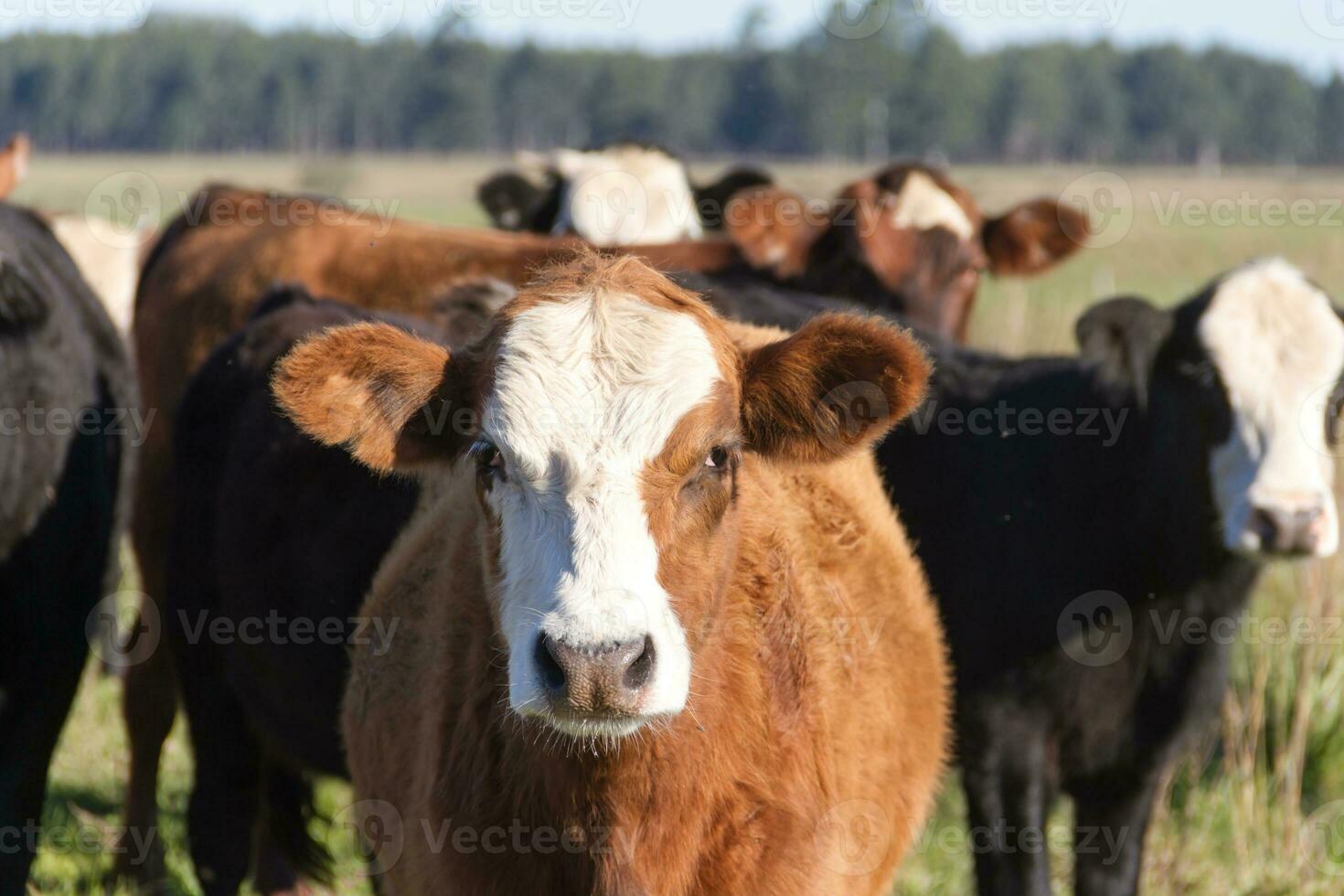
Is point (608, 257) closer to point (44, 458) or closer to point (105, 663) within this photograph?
point (44, 458)

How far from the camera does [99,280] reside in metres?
10.7

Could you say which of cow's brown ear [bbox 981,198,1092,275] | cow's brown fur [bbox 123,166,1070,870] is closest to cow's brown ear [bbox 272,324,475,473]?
cow's brown fur [bbox 123,166,1070,870]

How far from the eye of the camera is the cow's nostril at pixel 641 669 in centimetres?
253

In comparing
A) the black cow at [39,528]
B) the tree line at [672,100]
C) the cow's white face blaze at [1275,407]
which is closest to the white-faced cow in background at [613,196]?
the black cow at [39,528]

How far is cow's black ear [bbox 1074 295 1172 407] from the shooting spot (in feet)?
15.5

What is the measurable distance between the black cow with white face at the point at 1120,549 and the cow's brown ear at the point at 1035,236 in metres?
2.93

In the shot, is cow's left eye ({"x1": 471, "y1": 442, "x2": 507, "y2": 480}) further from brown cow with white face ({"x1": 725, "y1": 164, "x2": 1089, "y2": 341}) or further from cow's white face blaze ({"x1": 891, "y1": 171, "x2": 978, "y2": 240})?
cow's white face blaze ({"x1": 891, "y1": 171, "x2": 978, "y2": 240})

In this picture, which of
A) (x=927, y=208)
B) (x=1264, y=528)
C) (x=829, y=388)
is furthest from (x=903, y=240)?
(x=829, y=388)

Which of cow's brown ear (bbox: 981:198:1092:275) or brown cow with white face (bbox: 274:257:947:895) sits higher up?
cow's brown ear (bbox: 981:198:1092:275)

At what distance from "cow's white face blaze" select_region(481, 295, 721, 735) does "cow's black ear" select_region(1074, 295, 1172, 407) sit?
6.97ft

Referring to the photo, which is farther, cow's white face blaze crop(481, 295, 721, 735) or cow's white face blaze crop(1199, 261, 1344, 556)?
cow's white face blaze crop(1199, 261, 1344, 556)

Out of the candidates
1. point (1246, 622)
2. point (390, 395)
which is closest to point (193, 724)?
point (390, 395)

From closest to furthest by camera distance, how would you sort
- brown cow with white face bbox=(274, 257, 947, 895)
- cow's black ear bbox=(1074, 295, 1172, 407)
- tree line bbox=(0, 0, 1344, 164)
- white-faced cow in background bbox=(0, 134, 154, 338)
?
brown cow with white face bbox=(274, 257, 947, 895)
cow's black ear bbox=(1074, 295, 1172, 407)
white-faced cow in background bbox=(0, 134, 154, 338)
tree line bbox=(0, 0, 1344, 164)

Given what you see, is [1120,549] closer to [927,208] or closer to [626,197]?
[927,208]
